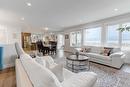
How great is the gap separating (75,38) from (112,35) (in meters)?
3.87

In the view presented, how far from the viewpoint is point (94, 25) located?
6562mm

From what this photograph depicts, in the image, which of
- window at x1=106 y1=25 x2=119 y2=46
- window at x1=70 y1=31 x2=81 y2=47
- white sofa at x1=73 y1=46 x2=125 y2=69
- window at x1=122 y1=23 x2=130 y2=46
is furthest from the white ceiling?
window at x1=70 y1=31 x2=81 y2=47

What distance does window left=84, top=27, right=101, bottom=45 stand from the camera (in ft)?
21.1

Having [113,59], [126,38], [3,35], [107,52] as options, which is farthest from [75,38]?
[3,35]

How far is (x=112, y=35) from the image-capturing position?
5.49 metres

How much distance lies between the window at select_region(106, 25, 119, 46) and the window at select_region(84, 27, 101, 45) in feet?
2.54

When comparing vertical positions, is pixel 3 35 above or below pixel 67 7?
below

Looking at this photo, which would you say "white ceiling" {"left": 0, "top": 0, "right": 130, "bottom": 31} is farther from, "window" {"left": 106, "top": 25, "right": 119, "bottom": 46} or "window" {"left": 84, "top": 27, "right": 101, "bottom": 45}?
"window" {"left": 84, "top": 27, "right": 101, "bottom": 45}

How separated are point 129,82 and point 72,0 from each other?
298 centimetres

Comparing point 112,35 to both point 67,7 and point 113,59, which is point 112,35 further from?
point 67,7

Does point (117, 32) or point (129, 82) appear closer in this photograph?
point (129, 82)

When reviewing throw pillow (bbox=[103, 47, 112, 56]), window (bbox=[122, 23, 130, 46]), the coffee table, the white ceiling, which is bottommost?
the coffee table

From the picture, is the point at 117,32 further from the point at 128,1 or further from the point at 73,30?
the point at 73,30

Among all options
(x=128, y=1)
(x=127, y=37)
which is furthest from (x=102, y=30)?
(x=128, y=1)
